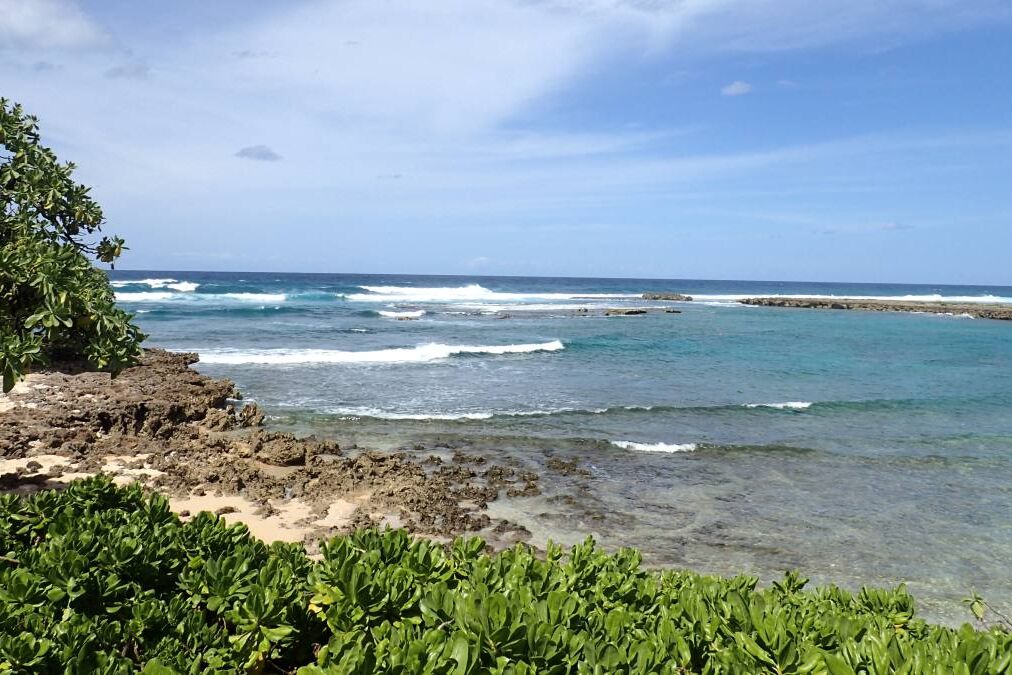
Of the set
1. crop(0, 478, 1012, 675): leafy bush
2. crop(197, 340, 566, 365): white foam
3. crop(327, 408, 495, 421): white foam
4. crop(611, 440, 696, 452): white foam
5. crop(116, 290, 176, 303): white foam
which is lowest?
crop(611, 440, 696, 452): white foam

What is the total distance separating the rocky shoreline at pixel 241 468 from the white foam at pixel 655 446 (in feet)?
9.41

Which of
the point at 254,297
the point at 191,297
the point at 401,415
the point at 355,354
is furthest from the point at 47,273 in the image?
the point at 254,297

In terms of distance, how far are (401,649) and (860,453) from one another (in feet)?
43.8

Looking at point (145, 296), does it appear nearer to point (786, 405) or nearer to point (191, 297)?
point (191, 297)

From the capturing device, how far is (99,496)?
15.8 feet

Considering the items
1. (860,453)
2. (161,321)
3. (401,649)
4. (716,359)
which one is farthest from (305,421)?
(161,321)

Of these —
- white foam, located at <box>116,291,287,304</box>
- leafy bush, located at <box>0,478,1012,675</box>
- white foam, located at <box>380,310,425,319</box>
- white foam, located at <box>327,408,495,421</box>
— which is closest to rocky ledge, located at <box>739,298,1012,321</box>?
white foam, located at <box>380,310,425,319</box>

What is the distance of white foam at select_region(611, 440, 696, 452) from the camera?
13180mm

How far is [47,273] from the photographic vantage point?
5859 mm

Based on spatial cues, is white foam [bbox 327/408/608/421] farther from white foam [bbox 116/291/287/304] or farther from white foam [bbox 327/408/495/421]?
white foam [bbox 116/291/287/304]

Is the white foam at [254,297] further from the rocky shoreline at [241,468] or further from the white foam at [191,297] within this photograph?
the rocky shoreline at [241,468]

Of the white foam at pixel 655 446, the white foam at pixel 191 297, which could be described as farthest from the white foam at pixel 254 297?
the white foam at pixel 655 446

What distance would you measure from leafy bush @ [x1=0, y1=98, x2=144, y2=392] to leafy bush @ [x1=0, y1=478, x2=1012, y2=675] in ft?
7.71

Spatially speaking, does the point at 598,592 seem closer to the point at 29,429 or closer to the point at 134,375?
the point at 29,429
